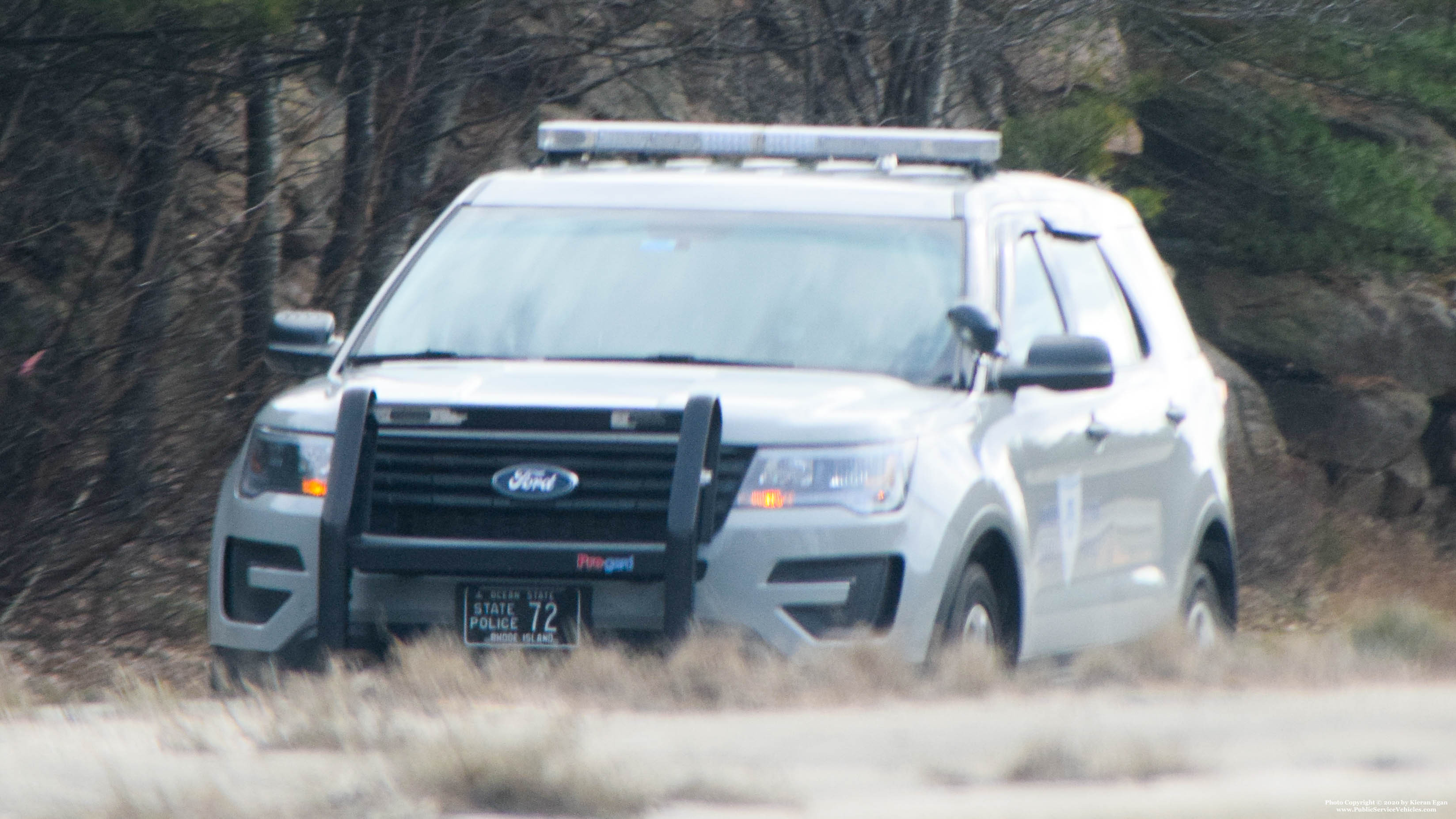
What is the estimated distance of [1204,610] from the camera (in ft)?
25.6

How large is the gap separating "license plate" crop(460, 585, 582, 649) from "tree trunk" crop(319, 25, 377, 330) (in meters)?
5.45

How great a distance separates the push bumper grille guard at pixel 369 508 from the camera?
17.3 ft

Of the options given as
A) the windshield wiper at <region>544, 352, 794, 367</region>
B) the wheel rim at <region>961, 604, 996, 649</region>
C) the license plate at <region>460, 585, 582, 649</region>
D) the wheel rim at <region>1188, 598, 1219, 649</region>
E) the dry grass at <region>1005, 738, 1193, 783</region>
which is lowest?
the wheel rim at <region>1188, 598, 1219, 649</region>

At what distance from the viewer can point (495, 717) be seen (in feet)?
12.3

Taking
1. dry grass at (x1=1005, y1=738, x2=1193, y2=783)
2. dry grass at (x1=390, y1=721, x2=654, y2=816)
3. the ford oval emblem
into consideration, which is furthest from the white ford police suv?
dry grass at (x1=390, y1=721, x2=654, y2=816)

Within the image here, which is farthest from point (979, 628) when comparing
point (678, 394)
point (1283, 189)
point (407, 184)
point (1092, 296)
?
point (1283, 189)

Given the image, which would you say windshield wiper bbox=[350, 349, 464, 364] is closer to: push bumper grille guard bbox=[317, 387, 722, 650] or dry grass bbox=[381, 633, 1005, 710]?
push bumper grille guard bbox=[317, 387, 722, 650]

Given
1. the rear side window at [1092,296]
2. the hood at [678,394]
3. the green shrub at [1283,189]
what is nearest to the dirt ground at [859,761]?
the hood at [678,394]

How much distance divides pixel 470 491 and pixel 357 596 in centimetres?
39

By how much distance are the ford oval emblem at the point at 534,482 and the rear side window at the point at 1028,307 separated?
1550 mm

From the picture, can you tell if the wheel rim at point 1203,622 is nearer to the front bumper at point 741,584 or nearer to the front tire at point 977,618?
the front tire at point 977,618

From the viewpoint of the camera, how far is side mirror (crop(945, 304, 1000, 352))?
609 cm

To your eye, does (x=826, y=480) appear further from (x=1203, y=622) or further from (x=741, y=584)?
(x=1203, y=622)

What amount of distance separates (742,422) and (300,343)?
173cm
